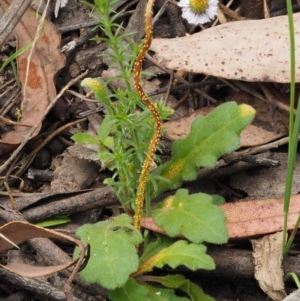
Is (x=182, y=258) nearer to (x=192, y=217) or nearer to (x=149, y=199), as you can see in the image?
(x=192, y=217)

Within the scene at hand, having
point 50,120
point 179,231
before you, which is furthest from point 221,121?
point 50,120

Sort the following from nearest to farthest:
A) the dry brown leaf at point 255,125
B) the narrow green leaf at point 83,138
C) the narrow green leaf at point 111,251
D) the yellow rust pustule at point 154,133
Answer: the yellow rust pustule at point 154,133
the narrow green leaf at point 111,251
the narrow green leaf at point 83,138
the dry brown leaf at point 255,125

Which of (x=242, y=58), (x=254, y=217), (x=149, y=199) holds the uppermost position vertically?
(x=242, y=58)

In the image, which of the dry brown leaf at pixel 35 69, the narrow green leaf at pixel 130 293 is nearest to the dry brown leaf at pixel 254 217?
the narrow green leaf at pixel 130 293

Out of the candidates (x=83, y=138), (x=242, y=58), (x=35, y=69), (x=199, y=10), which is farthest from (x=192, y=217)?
(x=35, y=69)

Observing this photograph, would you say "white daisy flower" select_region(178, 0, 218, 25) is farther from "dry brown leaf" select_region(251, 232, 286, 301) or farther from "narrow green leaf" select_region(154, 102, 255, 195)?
"dry brown leaf" select_region(251, 232, 286, 301)

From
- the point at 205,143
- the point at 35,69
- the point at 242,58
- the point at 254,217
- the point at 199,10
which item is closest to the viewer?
the point at 254,217

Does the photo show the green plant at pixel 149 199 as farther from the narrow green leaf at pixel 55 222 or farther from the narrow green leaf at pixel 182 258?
the narrow green leaf at pixel 55 222
